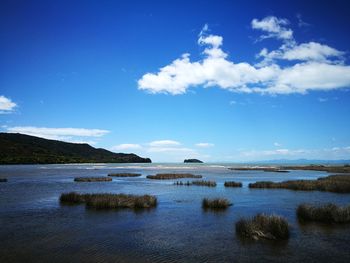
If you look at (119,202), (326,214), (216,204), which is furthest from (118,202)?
(326,214)

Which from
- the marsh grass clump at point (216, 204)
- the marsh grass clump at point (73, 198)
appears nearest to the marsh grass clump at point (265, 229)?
the marsh grass clump at point (216, 204)

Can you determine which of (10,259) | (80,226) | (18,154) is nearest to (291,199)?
(80,226)

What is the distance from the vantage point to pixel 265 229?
17391mm

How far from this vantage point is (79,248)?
601 inches

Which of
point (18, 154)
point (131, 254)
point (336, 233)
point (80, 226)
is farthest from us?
point (18, 154)

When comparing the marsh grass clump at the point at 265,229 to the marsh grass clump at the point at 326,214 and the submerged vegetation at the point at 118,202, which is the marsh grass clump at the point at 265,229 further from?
the submerged vegetation at the point at 118,202

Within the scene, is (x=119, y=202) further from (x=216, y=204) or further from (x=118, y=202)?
(x=216, y=204)

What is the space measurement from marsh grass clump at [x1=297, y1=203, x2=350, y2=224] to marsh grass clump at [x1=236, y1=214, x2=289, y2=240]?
5.05m

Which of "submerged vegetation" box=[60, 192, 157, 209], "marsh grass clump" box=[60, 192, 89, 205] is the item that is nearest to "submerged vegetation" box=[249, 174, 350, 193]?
"submerged vegetation" box=[60, 192, 157, 209]

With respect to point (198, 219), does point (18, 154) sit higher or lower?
higher

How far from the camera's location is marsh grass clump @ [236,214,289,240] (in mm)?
17109

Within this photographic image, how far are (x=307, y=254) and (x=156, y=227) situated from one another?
29.2ft

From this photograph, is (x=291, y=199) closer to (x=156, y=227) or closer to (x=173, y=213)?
(x=173, y=213)

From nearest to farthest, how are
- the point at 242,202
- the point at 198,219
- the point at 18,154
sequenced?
the point at 198,219 < the point at 242,202 < the point at 18,154
